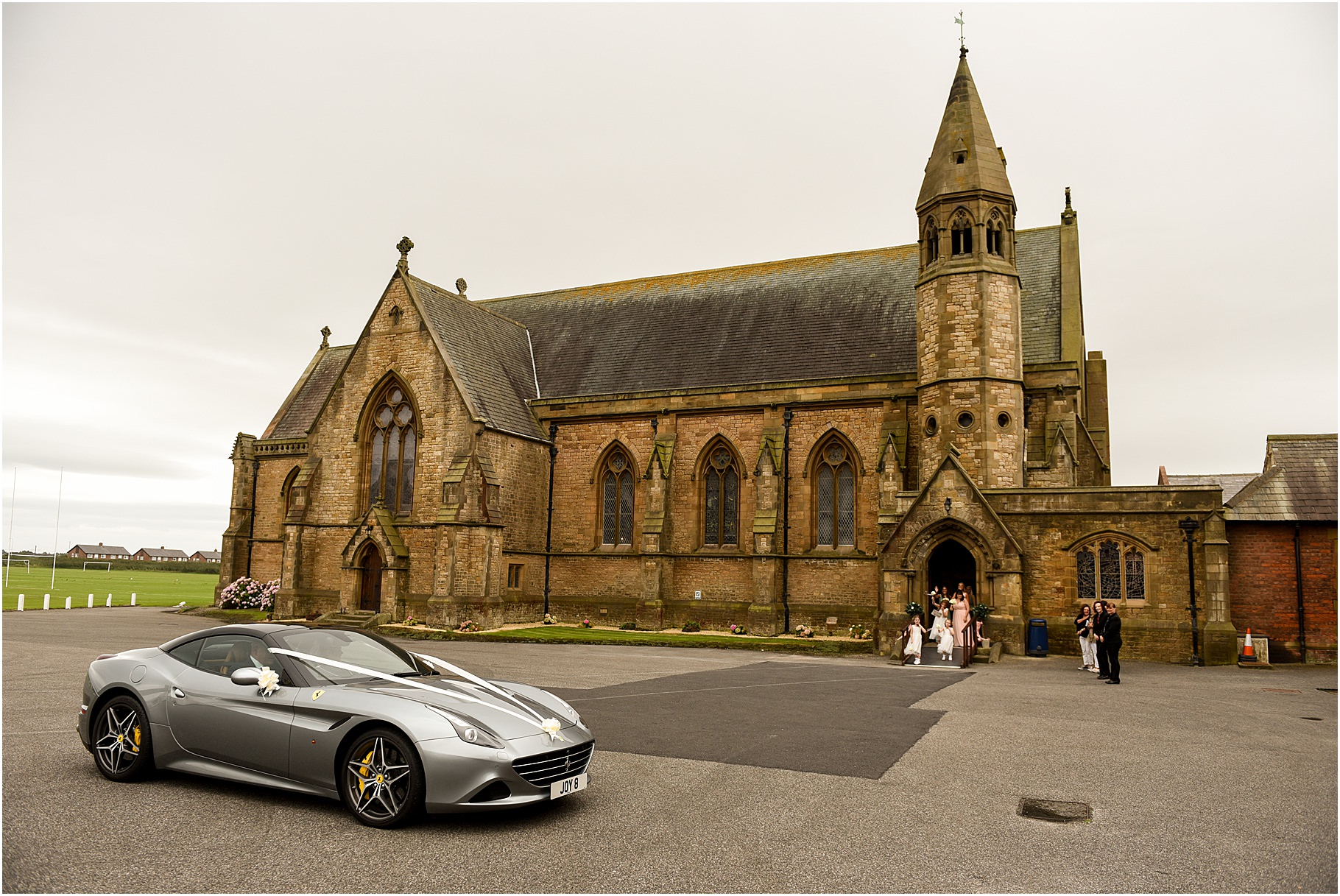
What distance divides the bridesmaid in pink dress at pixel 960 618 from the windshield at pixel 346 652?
51.9 ft

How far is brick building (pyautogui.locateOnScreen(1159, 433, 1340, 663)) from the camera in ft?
70.1

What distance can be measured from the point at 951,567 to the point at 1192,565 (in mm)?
6401

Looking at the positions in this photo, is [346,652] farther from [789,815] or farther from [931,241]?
[931,241]


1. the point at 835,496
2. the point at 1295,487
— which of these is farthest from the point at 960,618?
the point at 1295,487

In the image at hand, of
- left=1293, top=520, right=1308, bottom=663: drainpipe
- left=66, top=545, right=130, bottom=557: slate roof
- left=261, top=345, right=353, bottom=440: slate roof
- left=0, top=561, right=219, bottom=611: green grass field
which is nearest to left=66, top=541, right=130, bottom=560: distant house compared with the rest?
left=66, top=545, right=130, bottom=557: slate roof

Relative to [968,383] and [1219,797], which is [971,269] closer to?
[968,383]

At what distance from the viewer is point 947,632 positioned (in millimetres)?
21234

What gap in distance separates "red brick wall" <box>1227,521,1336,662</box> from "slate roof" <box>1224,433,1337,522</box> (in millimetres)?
275

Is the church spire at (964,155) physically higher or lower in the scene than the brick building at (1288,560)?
higher

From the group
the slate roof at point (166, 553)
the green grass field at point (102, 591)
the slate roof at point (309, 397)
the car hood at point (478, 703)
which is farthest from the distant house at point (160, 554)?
the car hood at point (478, 703)

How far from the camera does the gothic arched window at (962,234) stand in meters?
27.3

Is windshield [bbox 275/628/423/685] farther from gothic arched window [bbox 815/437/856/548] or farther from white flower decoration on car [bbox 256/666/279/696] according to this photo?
gothic arched window [bbox 815/437/856/548]

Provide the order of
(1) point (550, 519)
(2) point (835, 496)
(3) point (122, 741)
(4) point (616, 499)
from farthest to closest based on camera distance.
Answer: (1) point (550, 519) < (4) point (616, 499) < (2) point (835, 496) < (3) point (122, 741)

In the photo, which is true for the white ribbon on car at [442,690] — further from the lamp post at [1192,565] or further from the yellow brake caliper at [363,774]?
the lamp post at [1192,565]
